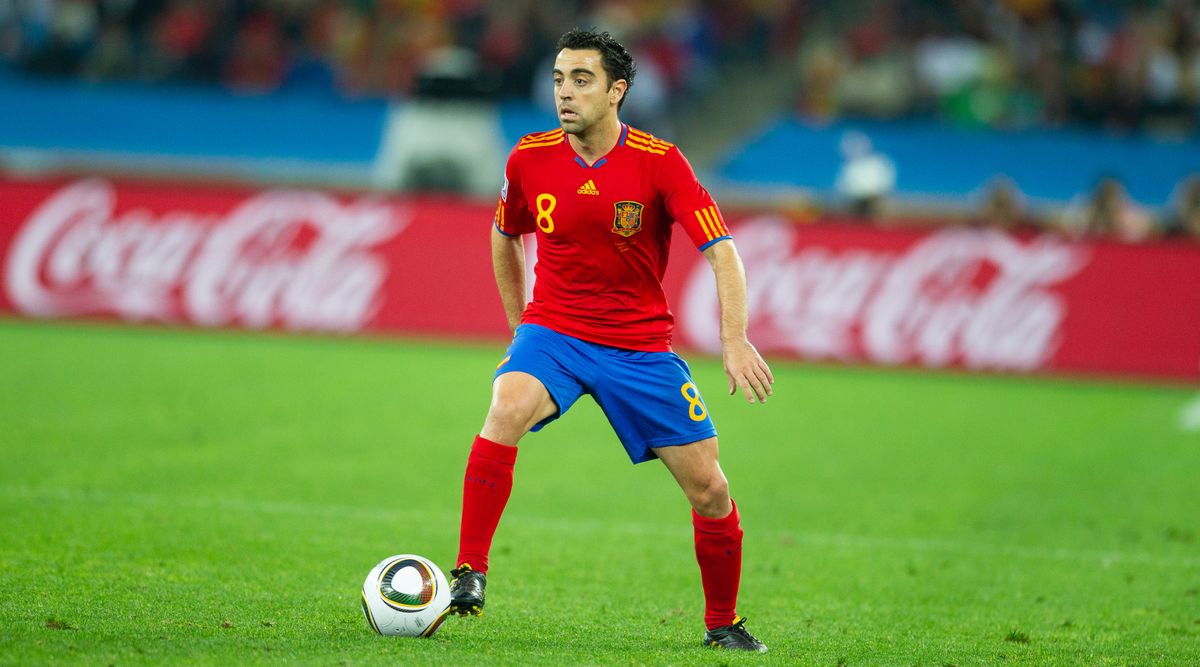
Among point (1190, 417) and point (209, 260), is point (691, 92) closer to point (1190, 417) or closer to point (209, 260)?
point (209, 260)

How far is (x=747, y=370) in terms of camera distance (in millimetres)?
5508

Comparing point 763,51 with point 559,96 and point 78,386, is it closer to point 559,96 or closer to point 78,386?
point 78,386

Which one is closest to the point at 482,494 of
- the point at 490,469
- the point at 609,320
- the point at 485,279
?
the point at 490,469

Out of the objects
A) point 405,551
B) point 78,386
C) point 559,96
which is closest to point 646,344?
point 559,96

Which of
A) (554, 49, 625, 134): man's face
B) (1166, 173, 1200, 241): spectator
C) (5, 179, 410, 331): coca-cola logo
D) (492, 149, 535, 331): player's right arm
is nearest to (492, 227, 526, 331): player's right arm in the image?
(492, 149, 535, 331): player's right arm

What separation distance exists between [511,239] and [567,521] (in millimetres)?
2923

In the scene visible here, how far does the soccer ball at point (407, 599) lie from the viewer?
18.2ft

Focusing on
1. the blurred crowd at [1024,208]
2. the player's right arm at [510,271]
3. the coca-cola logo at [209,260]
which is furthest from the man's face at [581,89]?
the blurred crowd at [1024,208]

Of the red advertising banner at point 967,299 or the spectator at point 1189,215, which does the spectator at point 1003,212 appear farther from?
the spectator at point 1189,215

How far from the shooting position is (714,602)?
5.85 m

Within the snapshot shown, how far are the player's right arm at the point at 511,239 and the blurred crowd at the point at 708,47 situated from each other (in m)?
15.3

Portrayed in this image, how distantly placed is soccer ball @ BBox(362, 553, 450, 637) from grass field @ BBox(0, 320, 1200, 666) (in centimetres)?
10

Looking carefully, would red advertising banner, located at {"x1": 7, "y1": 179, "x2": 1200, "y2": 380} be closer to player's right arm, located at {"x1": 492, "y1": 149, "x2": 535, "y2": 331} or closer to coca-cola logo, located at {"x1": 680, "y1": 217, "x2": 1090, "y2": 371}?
coca-cola logo, located at {"x1": 680, "y1": 217, "x2": 1090, "y2": 371}

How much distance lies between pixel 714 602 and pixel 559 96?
6.73 feet
